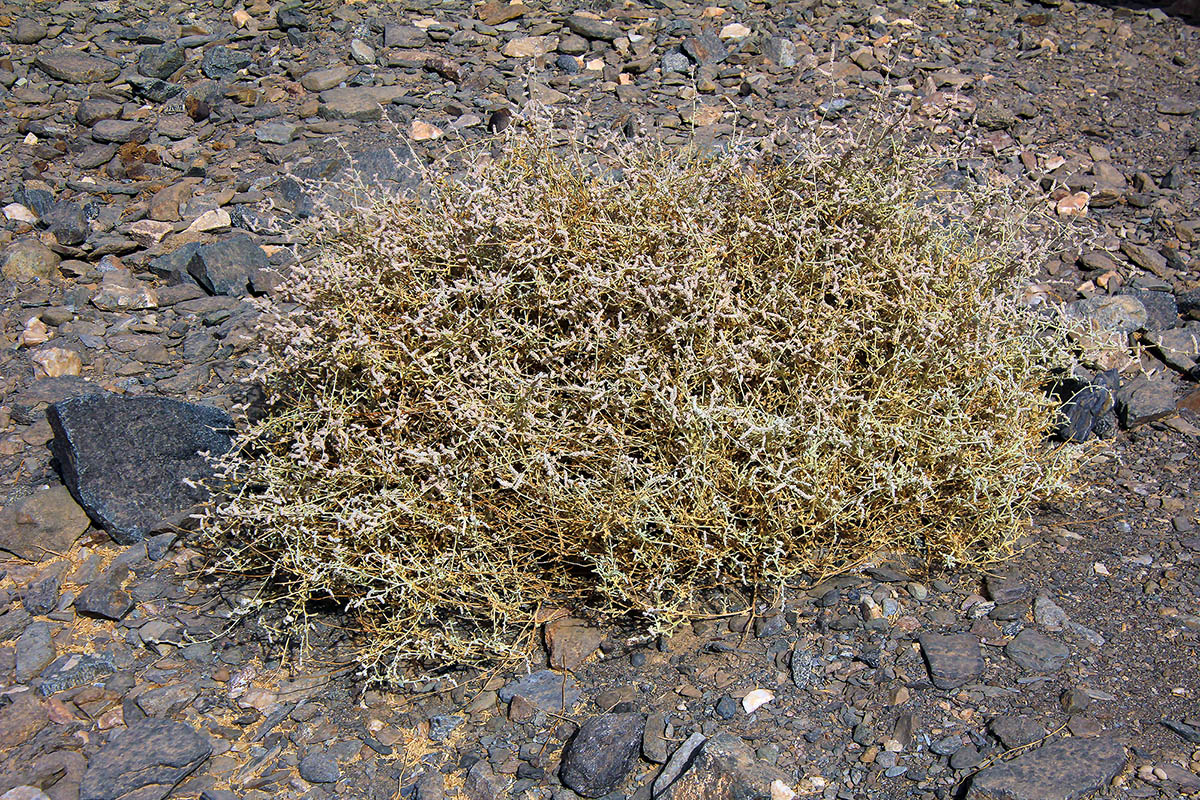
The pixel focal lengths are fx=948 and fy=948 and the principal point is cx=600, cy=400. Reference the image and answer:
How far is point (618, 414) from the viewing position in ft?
9.62

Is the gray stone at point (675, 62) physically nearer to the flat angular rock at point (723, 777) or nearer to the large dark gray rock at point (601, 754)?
the large dark gray rock at point (601, 754)

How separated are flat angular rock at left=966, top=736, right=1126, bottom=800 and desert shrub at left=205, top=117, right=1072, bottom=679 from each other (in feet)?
2.24

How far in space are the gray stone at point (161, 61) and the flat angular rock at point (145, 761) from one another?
14.5ft

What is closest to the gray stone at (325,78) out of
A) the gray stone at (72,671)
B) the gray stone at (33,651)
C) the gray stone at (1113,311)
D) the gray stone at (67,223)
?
the gray stone at (67,223)

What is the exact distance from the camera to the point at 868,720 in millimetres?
2498

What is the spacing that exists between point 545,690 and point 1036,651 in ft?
4.54

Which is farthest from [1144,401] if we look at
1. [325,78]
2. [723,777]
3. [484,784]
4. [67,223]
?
[67,223]

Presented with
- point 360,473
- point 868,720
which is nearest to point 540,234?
point 360,473

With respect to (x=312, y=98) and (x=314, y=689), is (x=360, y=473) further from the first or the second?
(x=312, y=98)

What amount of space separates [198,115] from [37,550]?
10.3 feet

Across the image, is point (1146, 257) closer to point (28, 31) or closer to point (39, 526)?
point (39, 526)

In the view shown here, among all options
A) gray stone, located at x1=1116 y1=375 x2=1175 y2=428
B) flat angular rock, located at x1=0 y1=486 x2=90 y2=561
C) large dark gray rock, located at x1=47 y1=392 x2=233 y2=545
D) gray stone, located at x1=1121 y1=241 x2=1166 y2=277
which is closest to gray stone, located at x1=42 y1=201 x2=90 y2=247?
large dark gray rock, located at x1=47 y1=392 x2=233 y2=545

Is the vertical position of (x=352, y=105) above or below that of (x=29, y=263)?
above

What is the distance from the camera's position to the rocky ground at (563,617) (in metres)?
2.47
